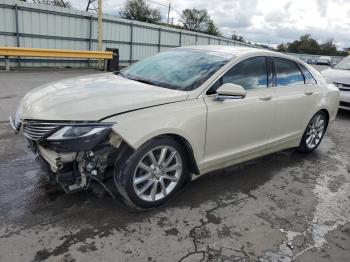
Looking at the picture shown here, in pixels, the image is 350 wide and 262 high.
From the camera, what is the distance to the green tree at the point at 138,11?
5156 cm

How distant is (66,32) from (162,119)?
13510mm

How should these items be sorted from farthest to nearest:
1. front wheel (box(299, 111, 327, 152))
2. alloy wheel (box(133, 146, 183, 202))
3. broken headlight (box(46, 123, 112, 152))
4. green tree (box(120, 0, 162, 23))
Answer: green tree (box(120, 0, 162, 23)) < front wheel (box(299, 111, 327, 152)) < alloy wheel (box(133, 146, 183, 202)) < broken headlight (box(46, 123, 112, 152))

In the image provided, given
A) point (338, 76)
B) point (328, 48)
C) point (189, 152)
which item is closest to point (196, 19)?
point (328, 48)

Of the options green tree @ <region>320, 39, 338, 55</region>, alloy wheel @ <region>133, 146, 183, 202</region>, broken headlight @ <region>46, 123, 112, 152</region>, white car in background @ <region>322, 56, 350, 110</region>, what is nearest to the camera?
broken headlight @ <region>46, 123, 112, 152</region>

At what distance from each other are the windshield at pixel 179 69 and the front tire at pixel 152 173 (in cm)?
75

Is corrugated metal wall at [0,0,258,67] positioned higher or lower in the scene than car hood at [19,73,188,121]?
higher

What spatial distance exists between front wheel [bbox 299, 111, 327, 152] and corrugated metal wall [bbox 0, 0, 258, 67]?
11.8 meters

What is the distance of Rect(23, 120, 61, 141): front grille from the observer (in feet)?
9.93

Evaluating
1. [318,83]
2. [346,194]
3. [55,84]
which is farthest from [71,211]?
[318,83]

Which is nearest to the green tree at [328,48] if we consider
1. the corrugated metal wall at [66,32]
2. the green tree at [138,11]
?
the green tree at [138,11]

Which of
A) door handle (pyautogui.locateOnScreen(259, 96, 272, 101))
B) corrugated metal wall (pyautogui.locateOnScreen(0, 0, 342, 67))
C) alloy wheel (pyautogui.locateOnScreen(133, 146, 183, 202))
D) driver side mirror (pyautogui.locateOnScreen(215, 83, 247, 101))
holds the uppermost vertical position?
corrugated metal wall (pyautogui.locateOnScreen(0, 0, 342, 67))

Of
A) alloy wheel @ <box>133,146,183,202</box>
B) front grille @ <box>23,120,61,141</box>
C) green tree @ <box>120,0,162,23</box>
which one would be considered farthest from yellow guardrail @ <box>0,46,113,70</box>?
green tree @ <box>120,0,162,23</box>

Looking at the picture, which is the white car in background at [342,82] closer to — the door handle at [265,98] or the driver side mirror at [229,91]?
the door handle at [265,98]

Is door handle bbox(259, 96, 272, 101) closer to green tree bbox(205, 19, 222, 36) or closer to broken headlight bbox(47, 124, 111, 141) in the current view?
broken headlight bbox(47, 124, 111, 141)
